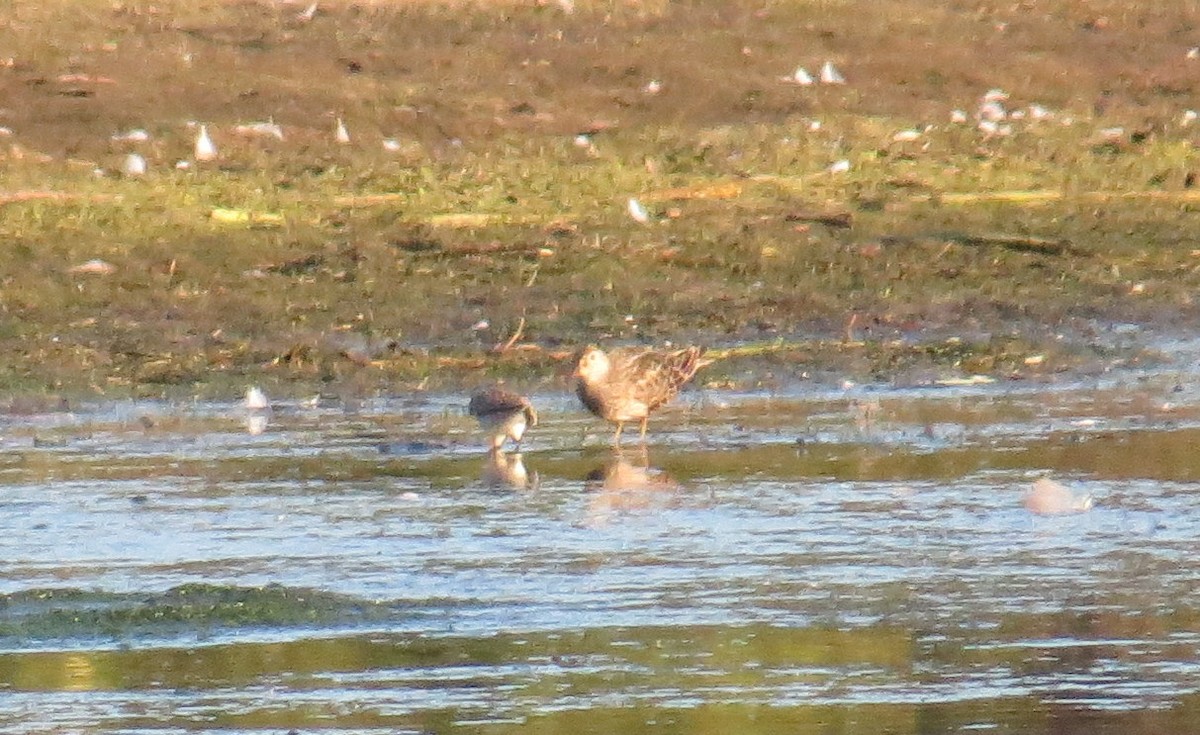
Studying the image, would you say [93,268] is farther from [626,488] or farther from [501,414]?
[626,488]

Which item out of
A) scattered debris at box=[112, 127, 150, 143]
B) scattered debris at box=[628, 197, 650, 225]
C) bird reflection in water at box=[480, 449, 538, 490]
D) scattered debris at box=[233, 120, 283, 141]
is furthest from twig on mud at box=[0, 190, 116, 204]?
bird reflection in water at box=[480, 449, 538, 490]

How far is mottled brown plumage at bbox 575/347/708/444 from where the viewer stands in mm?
10562

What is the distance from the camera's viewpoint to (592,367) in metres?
10.7

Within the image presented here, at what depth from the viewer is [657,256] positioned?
13609 mm

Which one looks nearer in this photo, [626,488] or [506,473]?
[626,488]

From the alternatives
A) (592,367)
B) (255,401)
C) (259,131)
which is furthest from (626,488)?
(259,131)

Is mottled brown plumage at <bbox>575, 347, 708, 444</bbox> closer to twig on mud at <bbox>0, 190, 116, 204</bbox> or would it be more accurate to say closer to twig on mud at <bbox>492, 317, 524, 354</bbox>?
twig on mud at <bbox>492, 317, 524, 354</bbox>

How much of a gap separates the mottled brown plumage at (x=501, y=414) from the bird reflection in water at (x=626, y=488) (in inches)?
13.0

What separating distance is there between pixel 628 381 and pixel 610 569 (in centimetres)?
241

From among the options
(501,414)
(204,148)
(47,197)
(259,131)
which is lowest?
(501,414)

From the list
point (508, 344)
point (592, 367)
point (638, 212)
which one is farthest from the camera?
point (638, 212)

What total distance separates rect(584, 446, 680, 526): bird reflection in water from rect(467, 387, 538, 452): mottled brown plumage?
0.33 m

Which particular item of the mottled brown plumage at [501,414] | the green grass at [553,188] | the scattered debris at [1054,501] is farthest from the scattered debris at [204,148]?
the scattered debris at [1054,501]

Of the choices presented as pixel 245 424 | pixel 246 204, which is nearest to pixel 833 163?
pixel 246 204
